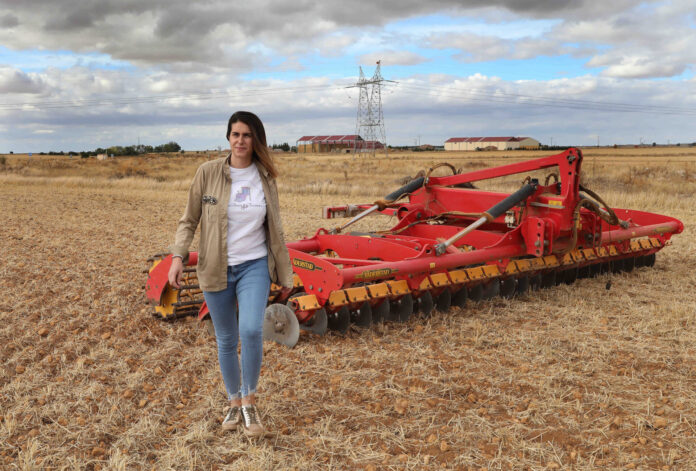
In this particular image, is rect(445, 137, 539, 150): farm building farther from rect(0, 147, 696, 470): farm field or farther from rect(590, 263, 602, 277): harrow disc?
rect(0, 147, 696, 470): farm field

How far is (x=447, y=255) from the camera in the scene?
5.92 meters

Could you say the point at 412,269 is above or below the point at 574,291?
above

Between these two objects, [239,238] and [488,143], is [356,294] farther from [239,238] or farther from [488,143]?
[488,143]

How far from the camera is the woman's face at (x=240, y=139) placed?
3381 mm

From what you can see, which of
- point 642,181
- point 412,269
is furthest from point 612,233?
point 642,181

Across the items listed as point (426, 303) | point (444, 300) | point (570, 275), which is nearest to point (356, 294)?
point (426, 303)

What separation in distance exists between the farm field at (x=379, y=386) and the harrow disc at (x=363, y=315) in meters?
0.11

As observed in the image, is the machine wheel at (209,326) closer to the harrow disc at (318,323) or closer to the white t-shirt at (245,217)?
the harrow disc at (318,323)

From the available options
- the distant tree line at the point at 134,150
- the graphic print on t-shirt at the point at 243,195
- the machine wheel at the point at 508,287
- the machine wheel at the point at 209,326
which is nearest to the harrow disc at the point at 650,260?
the machine wheel at the point at 508,287

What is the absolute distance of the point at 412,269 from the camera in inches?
220

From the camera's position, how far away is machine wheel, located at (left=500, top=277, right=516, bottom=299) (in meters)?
6.63

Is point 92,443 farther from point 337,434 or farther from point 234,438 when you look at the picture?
point 337,434

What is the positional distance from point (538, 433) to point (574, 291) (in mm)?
3634

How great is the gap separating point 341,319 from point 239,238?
2183 millimetres
